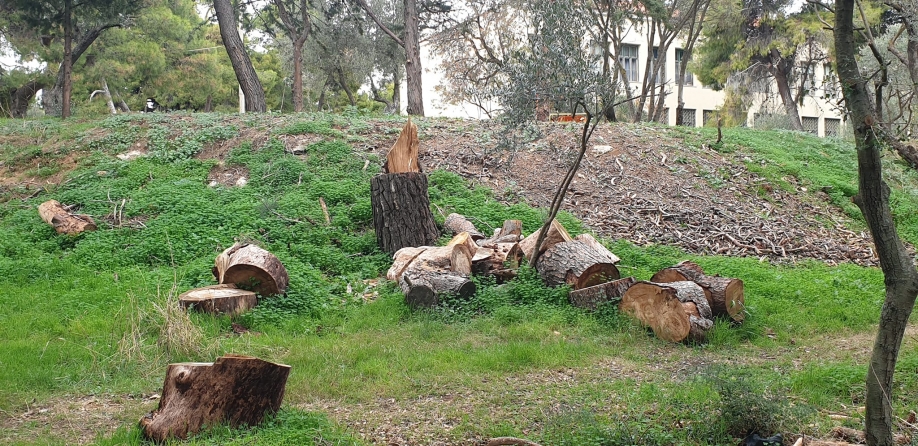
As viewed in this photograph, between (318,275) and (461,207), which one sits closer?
(318,275)

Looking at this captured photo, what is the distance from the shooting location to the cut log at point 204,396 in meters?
4.59

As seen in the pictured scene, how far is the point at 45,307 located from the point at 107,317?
0.97 m

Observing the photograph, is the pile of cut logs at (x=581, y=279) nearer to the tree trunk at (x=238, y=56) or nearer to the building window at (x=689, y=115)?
the tree trunk at (x=238, y=56)

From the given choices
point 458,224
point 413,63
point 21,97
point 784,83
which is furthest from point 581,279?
point 784,83

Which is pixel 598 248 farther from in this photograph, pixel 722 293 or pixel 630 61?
pixel 630 61

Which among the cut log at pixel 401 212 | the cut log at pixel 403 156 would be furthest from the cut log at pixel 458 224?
the cut log at pixel 403 156

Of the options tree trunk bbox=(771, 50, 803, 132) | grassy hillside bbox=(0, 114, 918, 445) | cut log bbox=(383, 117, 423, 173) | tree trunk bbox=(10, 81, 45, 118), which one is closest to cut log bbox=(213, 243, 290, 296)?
grassy hillside bbox=(0, 114, 918, 445)

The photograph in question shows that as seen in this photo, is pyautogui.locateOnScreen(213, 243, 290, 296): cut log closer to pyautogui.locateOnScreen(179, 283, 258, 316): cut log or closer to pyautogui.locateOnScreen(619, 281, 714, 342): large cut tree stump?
pyautogui.locateOnScreen(179, 283, 258, 316): cut log

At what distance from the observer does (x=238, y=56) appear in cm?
1767

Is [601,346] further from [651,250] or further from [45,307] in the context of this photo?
[45,307]

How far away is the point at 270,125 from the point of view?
589 inches

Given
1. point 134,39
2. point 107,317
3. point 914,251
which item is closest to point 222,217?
point 107,317

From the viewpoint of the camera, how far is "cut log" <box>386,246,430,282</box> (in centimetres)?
910

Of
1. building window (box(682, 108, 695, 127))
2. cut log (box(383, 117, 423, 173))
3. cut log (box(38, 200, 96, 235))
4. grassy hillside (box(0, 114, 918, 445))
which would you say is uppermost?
building window (box(682, 108, 695, 127))
